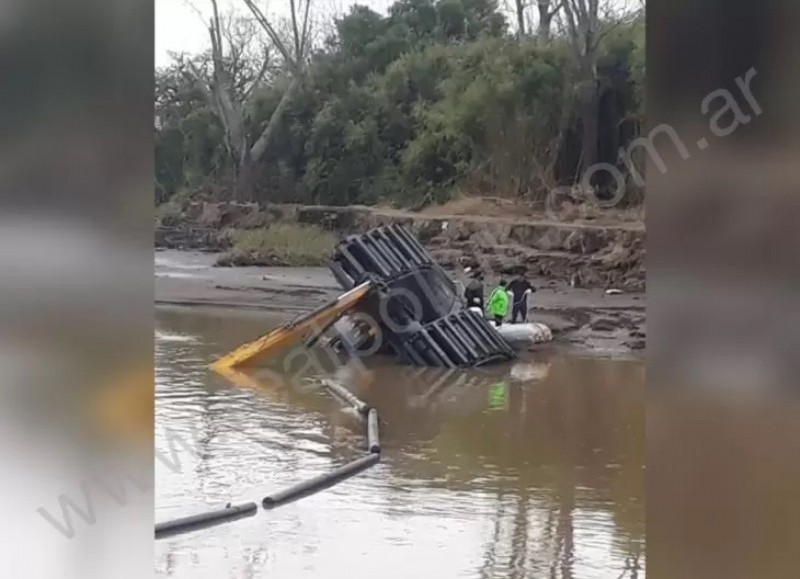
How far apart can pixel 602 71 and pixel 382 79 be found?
2.43 metres

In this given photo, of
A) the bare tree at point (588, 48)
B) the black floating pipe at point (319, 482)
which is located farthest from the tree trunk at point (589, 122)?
the black floating pipe at point (319, 482)

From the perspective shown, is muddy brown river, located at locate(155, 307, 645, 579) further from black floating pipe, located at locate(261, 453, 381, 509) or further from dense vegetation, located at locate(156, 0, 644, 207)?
dense vegetation, located at locate(156, 0, 644, 207)

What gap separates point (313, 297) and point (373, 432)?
4671mm

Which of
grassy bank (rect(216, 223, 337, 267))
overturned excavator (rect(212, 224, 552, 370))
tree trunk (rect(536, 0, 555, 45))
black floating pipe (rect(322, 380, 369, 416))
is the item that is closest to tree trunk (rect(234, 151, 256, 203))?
grassy bank (rect(216, 223, 337, 267))

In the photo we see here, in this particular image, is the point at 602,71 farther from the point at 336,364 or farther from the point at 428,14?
the point at 336,364

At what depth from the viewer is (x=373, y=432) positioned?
411cm

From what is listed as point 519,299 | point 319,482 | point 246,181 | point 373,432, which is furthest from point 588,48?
point 319,482

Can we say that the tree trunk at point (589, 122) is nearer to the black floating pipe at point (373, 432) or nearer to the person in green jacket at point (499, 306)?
the person in green jacket at point (499, 306)

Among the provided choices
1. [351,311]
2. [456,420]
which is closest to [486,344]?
[351,311]

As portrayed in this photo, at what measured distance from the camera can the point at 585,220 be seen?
352 inches

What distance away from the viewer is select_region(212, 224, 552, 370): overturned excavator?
5.95 metres

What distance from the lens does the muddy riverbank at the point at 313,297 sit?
275 inches

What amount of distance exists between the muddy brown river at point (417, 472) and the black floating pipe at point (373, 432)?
0.14 ft

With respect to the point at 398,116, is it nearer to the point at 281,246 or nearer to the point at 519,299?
the point at 281,246
